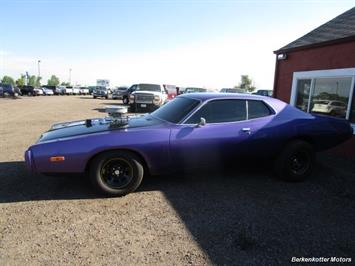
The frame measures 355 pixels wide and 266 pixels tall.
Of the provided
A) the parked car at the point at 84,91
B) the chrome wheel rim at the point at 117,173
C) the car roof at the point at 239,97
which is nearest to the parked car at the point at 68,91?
the parked car at the point at 84,91

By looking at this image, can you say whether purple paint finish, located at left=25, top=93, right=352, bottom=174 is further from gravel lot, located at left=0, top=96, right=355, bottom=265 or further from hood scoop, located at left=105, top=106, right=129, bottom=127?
gravel lot, located at left=0, top=96, right=355, bottom=265

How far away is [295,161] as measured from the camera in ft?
17.4

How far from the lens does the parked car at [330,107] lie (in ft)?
24.7

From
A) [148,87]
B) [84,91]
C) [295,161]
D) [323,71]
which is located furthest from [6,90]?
[295,161]

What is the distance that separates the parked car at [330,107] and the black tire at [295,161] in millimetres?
2888

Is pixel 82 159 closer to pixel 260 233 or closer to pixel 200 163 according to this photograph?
pixel 200 163

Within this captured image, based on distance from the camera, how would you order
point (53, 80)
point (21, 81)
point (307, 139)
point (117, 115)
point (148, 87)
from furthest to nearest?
point (53, 80)
point (21, 81)
point (148, 87)
point (307, 139)
point (117, 115)

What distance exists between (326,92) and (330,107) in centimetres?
41

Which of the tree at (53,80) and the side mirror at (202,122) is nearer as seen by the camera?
the side mirror at (202,122)

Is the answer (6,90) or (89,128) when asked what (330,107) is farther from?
(6,90)

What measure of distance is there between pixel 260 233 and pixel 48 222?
2474 millimetres

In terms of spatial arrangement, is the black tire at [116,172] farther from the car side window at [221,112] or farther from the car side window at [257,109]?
the car side window at [257,109]

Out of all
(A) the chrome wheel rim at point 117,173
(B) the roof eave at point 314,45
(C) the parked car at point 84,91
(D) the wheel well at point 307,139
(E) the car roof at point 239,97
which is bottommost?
(C) the parked car at point 84,91

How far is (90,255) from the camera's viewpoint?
9.79ft
